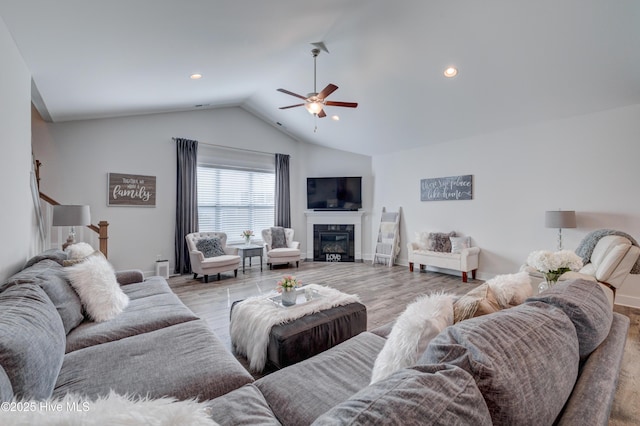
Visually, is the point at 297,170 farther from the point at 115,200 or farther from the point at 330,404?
the point at 330,404

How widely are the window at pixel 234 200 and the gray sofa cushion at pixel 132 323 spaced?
12.1 ft

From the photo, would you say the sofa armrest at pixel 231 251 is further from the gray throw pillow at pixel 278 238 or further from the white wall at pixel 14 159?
the white wall at pixel 14 159

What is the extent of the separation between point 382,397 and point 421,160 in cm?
601

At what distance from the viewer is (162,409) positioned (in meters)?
0.64

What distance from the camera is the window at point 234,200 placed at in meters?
5.98

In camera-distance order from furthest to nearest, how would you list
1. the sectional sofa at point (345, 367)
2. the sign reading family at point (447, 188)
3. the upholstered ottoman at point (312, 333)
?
the sign reading family at point (447, 188) < the upholstered ottoman at point (312, 333) < the sectional sofa at point (345, 367)

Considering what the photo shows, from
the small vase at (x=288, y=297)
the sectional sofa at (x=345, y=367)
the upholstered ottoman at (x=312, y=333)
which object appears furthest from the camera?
the small vase at (x=288, y=297)

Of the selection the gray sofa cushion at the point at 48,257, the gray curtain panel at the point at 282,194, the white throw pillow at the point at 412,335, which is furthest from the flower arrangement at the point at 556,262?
the gray curtain panel at the point at 282,194

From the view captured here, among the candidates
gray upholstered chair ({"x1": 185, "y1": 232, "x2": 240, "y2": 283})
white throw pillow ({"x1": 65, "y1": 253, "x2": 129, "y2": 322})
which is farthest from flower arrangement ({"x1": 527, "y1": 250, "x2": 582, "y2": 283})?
gray upholstered chair ({"x1": 185, "y1": 232, "x2": 240, "y2": 283})

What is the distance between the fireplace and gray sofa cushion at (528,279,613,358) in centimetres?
582

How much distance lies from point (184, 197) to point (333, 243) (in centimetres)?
351

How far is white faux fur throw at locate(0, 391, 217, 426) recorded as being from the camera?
0.57 m

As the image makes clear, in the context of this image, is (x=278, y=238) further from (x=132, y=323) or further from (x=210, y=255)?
(x=132, y=323)

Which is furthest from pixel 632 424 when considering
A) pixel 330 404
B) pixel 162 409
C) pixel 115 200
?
pixel 115 200
